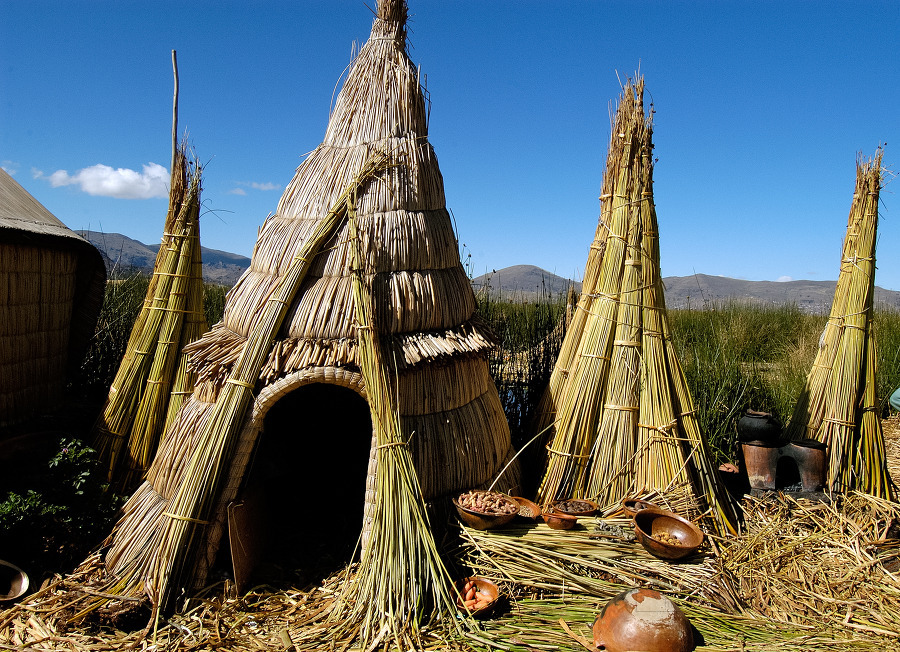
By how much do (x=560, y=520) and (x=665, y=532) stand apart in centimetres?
65

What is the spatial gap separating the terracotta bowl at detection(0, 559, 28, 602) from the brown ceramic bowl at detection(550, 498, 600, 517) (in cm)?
308

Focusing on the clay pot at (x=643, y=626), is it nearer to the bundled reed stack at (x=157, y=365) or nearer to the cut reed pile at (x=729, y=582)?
the cut reed pile at (x=729, y=582)

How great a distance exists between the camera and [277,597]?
3.38 metres

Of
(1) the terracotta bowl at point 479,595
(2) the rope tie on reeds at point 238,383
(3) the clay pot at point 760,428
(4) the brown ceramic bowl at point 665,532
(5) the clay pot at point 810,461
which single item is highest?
(2) the rope tie on reeds at point 238,383

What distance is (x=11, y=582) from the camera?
335 centimetres

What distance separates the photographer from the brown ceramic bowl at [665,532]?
3.41m

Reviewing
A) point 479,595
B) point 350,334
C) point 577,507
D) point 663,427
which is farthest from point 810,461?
point 350,334

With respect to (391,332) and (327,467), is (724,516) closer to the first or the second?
(391,332)

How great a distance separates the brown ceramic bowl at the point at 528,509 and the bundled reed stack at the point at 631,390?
27 centimetres

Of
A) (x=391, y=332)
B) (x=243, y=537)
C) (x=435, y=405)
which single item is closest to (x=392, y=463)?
(x=435, y=405)

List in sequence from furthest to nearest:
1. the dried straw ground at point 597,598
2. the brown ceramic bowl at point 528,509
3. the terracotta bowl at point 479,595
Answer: the brown ceramic bowl at point 528,509 < the terracotta bowl at point 479,595 < the dried straw ground at point 597,598

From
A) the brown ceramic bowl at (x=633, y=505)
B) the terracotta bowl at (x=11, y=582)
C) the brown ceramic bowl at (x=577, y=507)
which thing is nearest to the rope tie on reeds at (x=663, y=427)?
the brown ceramic bowl at (x=633, y=505)

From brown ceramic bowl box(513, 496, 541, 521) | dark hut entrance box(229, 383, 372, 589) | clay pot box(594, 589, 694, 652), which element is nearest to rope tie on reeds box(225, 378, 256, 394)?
dark hut entrance box(229, 383, 372, 589)

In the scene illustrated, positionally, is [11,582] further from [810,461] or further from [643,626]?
[810,461]
